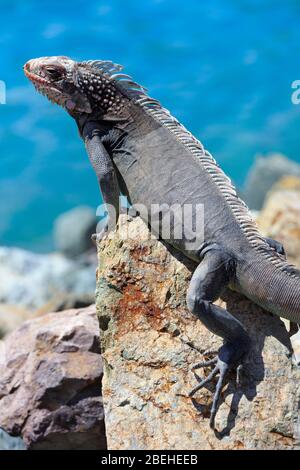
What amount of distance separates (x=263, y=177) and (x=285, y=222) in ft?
30.0

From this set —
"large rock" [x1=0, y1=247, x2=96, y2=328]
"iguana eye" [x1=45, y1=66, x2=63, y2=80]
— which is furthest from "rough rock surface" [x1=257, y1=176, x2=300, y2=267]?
"iguana eye" [x1=45, y1=66, x2=63, y2=80]

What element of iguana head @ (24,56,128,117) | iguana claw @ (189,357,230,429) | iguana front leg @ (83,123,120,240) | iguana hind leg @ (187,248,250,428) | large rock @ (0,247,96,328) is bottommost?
iguana claw @ (189,357,230,429)

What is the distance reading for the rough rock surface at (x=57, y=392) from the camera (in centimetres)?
564

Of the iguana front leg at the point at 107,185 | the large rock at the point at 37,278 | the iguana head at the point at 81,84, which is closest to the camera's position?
the iguana front leg at the point at 107,185

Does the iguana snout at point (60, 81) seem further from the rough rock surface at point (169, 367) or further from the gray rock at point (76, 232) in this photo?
the gray rock at point (76, 232)

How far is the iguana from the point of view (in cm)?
459

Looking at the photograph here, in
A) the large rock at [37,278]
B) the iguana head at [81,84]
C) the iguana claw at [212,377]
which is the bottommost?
the iguana claw at [212,377]

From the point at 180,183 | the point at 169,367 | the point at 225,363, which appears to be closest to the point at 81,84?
the point at 180,183

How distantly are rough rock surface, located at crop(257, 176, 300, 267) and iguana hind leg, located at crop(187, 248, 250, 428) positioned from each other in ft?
16.1

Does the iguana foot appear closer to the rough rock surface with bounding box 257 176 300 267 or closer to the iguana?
the iguana

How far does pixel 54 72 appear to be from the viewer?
19.2 feet

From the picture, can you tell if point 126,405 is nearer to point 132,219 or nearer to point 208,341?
point 208,341

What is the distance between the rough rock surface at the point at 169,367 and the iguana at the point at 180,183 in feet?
0.41

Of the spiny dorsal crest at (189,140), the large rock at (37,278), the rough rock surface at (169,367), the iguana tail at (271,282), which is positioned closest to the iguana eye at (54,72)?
the spiny dorsal crest at (189,140)
